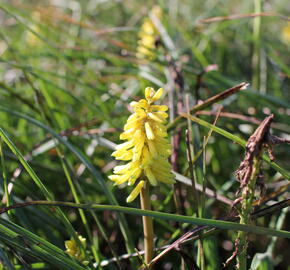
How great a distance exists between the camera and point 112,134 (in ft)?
8.31

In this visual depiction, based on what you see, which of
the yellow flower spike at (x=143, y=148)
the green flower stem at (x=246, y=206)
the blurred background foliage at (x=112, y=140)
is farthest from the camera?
the blurred background foliage at (x=112, y=140)

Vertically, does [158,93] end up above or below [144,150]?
above

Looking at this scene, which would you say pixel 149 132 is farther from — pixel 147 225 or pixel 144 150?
pixel 147 225

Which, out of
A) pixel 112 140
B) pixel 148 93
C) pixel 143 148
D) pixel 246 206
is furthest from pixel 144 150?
pixel 112 140

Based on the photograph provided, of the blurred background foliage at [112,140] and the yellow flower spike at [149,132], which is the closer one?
the yellow flower spike at [149,132]

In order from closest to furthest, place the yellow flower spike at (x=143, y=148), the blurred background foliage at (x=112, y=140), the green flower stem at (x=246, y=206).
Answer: the green flower stem at (x=246, y=206), the yellow flower spike at (x=143, y=148), the blurred background foliage at (x=112, y=140)

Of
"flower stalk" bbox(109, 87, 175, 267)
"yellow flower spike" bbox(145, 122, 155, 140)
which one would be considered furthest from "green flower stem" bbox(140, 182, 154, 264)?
"yellow flower spike" bbox(145, 122, 155, 140)

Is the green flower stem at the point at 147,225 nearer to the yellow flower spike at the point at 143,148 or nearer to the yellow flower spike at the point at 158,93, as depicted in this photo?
the yellow flower spike at the point at 143,148

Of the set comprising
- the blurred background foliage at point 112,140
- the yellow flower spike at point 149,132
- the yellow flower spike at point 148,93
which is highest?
the yellow flower spike at point 148,93

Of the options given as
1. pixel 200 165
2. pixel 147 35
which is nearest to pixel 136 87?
pixel 147 35

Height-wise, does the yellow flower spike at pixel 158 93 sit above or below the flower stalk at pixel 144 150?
above

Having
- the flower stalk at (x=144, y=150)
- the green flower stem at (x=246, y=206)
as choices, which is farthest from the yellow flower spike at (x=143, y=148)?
A: the green flower stem at (x=246, y=206)

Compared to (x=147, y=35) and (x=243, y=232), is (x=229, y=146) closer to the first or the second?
(x=147, y=35)

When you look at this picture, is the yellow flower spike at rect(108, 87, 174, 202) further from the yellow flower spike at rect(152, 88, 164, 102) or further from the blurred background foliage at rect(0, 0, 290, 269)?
the blurred background foliage at rect(0, 0, 290, 269)
